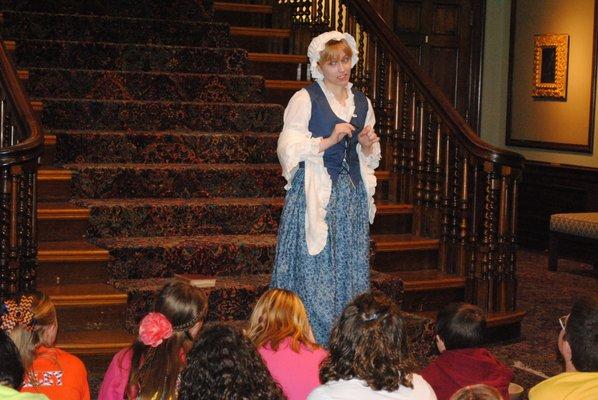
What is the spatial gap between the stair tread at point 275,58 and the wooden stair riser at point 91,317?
2.52 meters

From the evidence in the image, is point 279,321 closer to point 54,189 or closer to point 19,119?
point 19,119

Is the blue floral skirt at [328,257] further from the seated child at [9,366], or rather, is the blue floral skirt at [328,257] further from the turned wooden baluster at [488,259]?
the seated child at [9,366]

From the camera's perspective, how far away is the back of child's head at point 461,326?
3.44m

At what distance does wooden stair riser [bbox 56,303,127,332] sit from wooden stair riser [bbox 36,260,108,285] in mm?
289

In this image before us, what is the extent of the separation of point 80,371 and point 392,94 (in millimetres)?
3498

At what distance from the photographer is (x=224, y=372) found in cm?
239

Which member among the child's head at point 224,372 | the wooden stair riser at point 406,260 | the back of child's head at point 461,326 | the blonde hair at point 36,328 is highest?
the child's head at point 224,372

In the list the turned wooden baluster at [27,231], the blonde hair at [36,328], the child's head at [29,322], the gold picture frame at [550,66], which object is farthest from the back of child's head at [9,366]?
the gold picture frame at [550,66]

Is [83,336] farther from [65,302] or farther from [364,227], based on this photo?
[364,227]

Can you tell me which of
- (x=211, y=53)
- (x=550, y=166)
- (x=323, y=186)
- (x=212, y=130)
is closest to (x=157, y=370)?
Answer: (x=323, y=186)

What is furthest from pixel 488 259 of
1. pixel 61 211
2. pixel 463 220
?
pixel 61 211

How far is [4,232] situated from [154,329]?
181 cm

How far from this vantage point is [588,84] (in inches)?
329

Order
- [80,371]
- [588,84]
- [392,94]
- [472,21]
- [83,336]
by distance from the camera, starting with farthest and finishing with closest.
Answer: [472,21] → [588,84] → [392,94] → [83,336] → [80,371]
